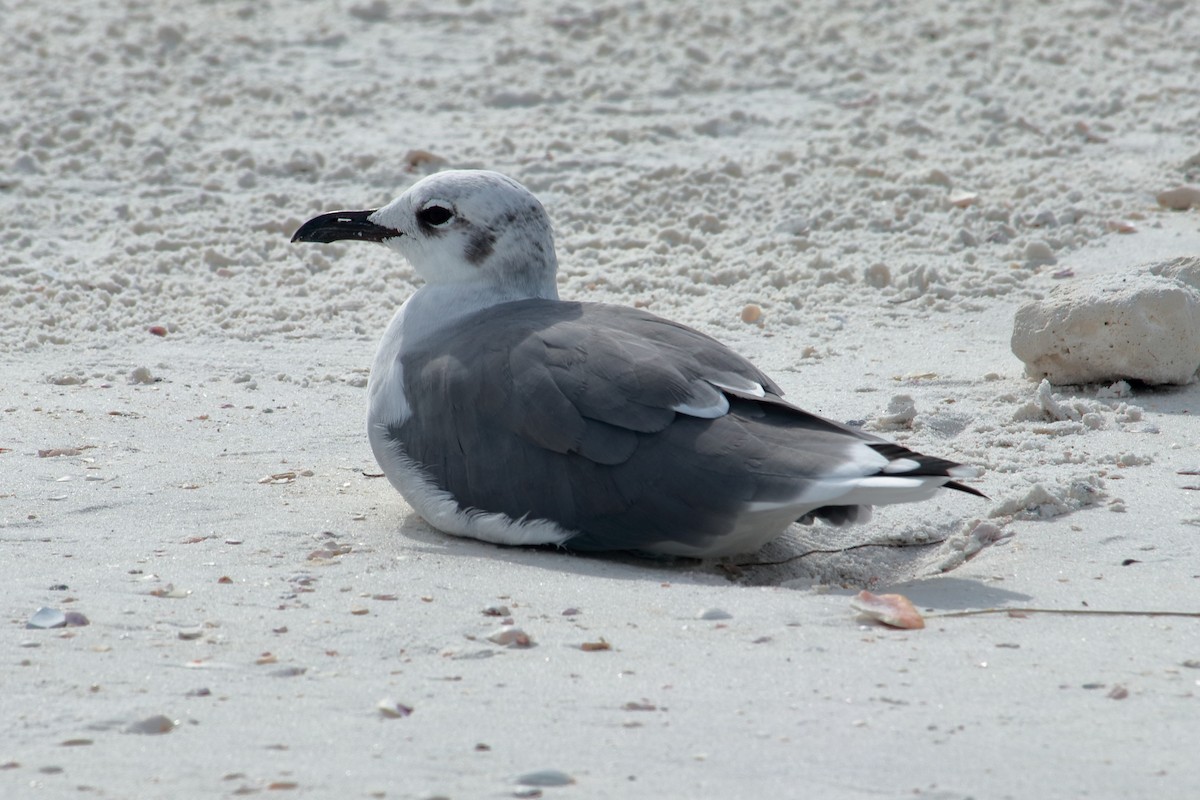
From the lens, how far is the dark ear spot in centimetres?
493

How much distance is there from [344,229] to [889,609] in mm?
2402

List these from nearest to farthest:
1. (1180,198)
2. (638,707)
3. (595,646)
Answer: (638,707), (595,646), (1180,198)

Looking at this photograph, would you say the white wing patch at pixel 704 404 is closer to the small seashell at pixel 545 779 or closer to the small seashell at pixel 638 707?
the small seashell at pixel 638 707

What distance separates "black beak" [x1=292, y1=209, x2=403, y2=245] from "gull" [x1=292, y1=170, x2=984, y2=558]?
55 cm

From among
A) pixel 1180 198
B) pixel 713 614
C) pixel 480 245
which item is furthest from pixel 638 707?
pixel 1180 198

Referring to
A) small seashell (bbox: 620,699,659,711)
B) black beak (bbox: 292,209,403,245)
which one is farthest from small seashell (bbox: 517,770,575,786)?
black beak (bbox: 292,209,403,245)

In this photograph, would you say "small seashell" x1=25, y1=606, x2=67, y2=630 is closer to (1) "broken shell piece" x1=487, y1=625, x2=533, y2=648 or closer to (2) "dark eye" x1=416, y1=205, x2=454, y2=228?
(1) "broken shell piece" x1=487, y1=625, x2=533, y2=648

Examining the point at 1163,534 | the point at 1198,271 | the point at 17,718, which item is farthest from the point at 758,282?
the point at 17,718

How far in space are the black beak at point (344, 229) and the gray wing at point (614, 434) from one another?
83 cm

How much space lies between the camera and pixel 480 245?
194 inches

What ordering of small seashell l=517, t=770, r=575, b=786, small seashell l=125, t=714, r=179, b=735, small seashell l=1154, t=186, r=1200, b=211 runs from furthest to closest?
small seashell l=1154, t=186, r=1200, b=211 < small seashell l=125, t=714, r=179, b=735 < small seashell l=517, t=770, r=575, b=786

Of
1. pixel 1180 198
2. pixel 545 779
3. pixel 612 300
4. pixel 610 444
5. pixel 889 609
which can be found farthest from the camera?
pixel 1180 198

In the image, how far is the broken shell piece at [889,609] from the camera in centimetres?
354

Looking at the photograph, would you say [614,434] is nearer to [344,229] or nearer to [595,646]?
[595,646]
